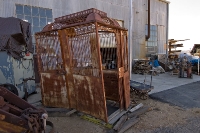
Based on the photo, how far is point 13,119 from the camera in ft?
9.06

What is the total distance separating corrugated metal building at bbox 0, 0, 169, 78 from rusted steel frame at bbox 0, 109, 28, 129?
761 cm

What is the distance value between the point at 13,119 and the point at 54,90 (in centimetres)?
286

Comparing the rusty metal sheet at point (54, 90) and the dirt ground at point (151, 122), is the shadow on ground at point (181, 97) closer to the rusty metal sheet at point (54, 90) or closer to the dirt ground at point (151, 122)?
the dirt ground at point (151, 122)

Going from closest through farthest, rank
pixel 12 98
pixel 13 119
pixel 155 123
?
pixel 13 119 < pixel 12 98 < pixel 155 123

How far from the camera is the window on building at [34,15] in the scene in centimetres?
917

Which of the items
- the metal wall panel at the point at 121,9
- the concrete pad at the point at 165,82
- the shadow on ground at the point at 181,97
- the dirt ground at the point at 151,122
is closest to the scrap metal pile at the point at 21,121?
the dirt ground at the point at 151,122

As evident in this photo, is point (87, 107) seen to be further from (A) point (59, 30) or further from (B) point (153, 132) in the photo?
(A) point (59, 30)

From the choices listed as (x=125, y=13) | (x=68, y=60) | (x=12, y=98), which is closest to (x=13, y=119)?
(x=12, y=98)

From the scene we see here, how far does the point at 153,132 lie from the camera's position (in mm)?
4344

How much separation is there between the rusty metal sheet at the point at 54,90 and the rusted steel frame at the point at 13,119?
254 centimetres

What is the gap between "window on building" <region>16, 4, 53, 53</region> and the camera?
9172 millimetres

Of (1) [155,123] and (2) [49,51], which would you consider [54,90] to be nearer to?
(2) [49,51]

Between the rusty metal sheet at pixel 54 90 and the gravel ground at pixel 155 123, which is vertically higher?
the rusty metal sheet at pixel 54 90

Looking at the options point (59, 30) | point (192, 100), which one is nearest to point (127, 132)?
point (59, 30)
